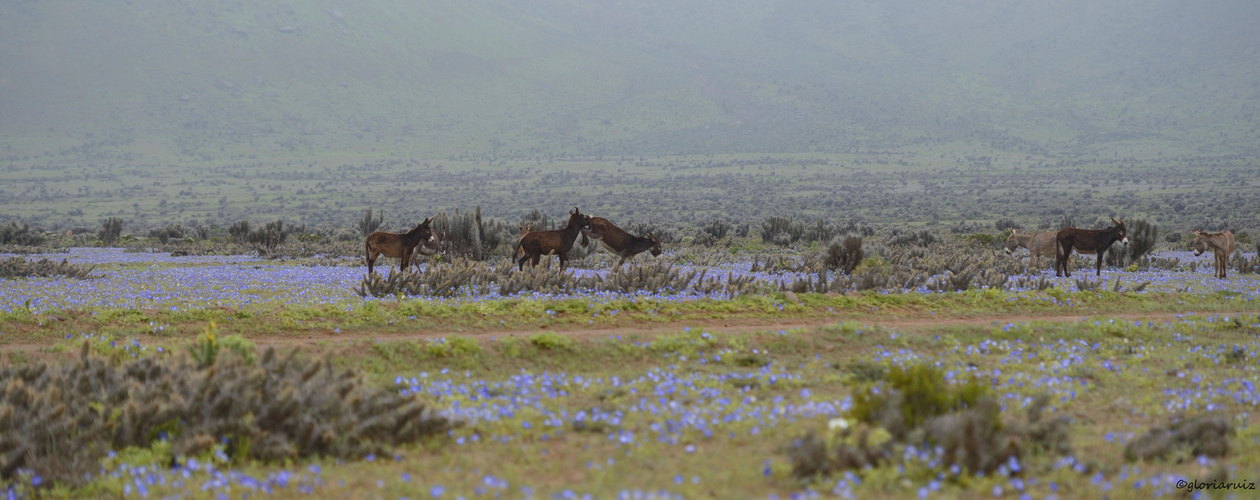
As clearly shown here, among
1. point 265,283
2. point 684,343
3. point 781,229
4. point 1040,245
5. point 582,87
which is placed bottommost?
point 781,229

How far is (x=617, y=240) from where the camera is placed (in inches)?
726

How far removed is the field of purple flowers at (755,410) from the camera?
5324 mm

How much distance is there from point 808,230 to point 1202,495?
111 feet

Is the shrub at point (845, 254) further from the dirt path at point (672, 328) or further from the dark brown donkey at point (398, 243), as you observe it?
the dark brown donkey at point (398, 243)

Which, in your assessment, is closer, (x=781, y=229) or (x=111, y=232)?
(x=781, y=229)

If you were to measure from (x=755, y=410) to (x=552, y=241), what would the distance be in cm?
1118

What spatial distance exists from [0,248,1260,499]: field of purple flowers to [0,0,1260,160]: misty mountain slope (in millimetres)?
117196

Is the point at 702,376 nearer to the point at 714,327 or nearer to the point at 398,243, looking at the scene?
the point at 714,327

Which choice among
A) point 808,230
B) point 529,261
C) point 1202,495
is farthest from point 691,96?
point 1202,495

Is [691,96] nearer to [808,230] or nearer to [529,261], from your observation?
[808,230]

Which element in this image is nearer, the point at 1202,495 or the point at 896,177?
the point at 1202,495

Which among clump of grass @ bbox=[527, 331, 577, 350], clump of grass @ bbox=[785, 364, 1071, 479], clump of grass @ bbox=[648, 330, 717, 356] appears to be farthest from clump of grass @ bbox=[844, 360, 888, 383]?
clump of grass @ bbox=[527, 331, 577, 350]

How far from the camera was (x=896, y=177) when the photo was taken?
96438mm

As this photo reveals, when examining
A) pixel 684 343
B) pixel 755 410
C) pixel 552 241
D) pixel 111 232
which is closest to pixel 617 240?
pixel 552 241
